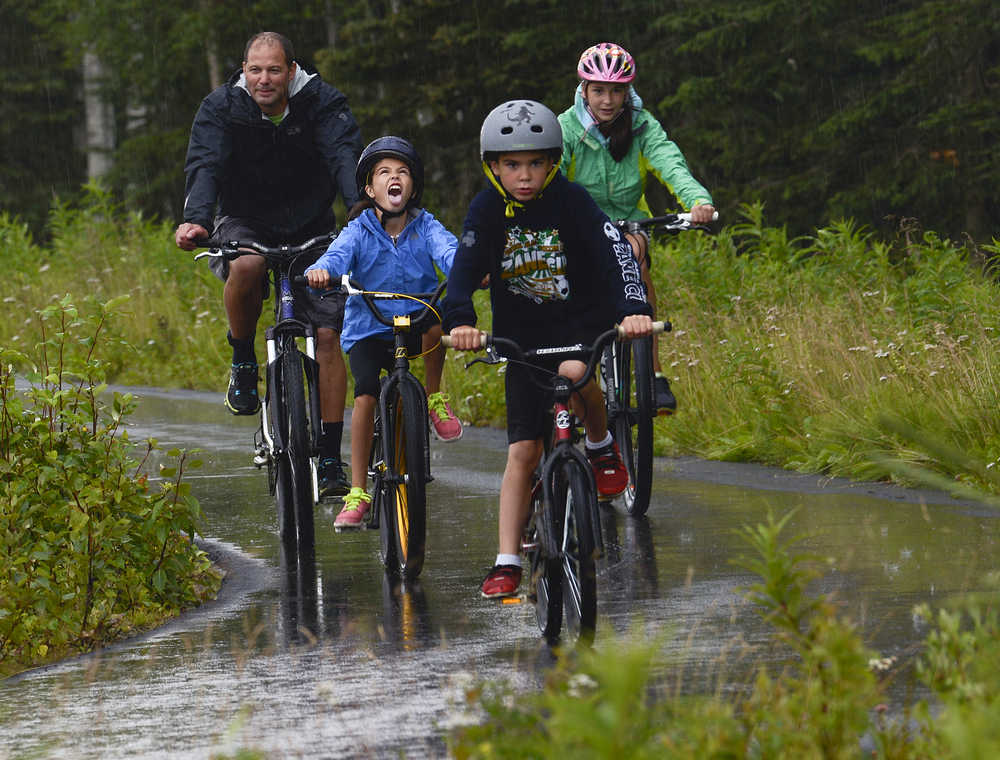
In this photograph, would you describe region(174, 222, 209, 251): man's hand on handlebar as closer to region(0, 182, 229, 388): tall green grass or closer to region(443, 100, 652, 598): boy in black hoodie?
region(443, 100, 652, 598): boy in black hoodie

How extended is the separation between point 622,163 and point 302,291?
2.01m

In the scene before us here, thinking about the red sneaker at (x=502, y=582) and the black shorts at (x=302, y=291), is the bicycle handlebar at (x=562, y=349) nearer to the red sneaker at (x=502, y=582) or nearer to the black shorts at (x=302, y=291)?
the red sneaker at (x=502, y=582)

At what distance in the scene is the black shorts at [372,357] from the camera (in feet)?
25.6

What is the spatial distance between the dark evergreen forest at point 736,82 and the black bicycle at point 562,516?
15605 mm

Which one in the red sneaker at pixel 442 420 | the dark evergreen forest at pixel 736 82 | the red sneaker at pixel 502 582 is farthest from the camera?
the dark evergreen forest at pixel 736 82

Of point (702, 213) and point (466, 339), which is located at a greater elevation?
point (702, 213)

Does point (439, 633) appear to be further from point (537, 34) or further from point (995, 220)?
point (537, 34)

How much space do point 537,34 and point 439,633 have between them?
2230 centimetres

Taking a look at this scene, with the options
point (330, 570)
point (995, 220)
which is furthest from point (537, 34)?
point (330, 570)

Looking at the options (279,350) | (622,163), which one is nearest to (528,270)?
(279,350)

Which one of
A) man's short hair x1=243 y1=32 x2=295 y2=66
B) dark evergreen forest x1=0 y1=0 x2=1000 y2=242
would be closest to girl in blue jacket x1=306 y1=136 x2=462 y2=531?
man's short hair x1=243 y1=32 x2=295 y2=66

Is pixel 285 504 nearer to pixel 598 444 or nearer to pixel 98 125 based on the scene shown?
pixel 598 444

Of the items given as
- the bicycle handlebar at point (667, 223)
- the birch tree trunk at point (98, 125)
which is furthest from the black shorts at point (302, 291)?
the birch tree trunk at point (98, 125)

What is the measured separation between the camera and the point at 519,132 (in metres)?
6.31
